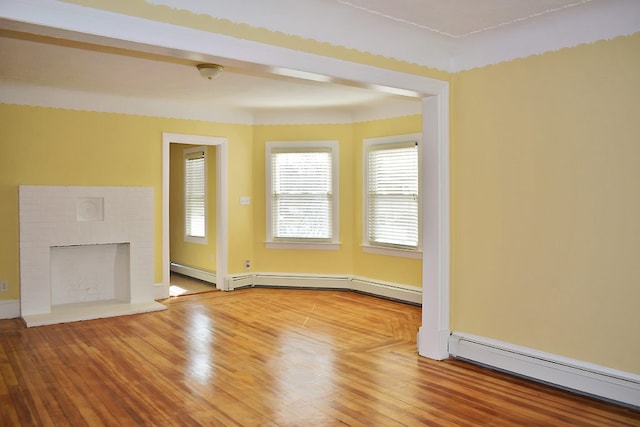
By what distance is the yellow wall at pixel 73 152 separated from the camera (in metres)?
6.04

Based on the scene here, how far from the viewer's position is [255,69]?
3.58 m

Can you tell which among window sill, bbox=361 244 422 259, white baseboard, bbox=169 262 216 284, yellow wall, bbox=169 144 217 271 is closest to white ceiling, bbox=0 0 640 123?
yellow wall, bbox=169 144 217 271

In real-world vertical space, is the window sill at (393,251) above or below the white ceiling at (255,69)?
below

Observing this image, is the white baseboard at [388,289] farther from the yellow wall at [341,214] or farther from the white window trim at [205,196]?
the white window trim at [205,196]

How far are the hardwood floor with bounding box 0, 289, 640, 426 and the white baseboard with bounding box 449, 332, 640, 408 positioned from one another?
8 cm

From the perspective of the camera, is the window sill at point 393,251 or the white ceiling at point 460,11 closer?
the white ceiling at point 460,11

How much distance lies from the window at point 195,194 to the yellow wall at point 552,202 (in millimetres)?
4993

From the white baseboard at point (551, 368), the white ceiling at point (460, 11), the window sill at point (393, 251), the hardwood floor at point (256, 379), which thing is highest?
the white ceiling at point (460, 11)

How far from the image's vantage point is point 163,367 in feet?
14.4

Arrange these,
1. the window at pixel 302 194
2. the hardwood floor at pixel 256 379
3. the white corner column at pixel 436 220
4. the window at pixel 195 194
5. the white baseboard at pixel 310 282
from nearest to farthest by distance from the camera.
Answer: the hardwood floor at pixel 256 379 → the white corner column at pixel 436 220 → the white baseboard at pixel 310 282 → the window at pixel 302 194 → the window at pixel 195 194

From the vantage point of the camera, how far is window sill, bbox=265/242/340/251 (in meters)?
7.79

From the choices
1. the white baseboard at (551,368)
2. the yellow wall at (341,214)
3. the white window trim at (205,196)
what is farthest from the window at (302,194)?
the white baseboard at (551,368)

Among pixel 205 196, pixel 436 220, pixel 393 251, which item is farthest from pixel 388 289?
pixel 205 196

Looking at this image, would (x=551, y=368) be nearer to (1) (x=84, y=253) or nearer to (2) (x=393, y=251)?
(2) (x=393, y=251)
